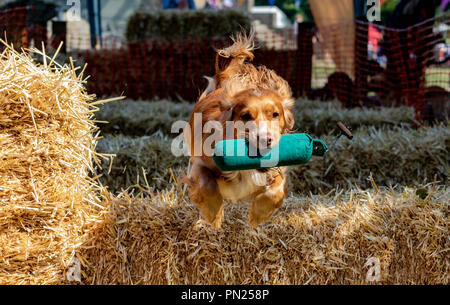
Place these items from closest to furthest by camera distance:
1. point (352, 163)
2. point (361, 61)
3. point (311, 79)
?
point (352, 163) → point (361, 61) → point (311, 79)

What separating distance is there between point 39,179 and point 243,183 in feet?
3.77

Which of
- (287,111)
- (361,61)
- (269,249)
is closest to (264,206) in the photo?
(269,249)

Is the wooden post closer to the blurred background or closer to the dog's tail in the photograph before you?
the blurred background

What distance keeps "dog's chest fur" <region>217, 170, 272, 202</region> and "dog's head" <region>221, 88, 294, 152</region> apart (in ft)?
0.98

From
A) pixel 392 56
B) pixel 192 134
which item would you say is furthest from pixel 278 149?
pixel 392 56

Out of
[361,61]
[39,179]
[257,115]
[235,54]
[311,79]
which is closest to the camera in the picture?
[257,115]

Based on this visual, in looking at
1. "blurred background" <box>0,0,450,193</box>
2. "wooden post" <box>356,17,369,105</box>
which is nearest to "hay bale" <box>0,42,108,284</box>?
"blurred background" <box>0,0,450,193</box>

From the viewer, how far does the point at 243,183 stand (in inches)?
122

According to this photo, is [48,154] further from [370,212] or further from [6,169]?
[370,212]

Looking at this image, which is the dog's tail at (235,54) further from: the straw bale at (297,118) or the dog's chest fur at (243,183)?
the straw bale at (297,118)

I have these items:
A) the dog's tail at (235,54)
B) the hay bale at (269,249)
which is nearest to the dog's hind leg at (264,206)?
the hay bale at (269,249)

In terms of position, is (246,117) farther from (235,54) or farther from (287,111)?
(235,54)

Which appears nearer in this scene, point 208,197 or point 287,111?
point 208,197

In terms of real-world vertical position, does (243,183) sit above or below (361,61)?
below
